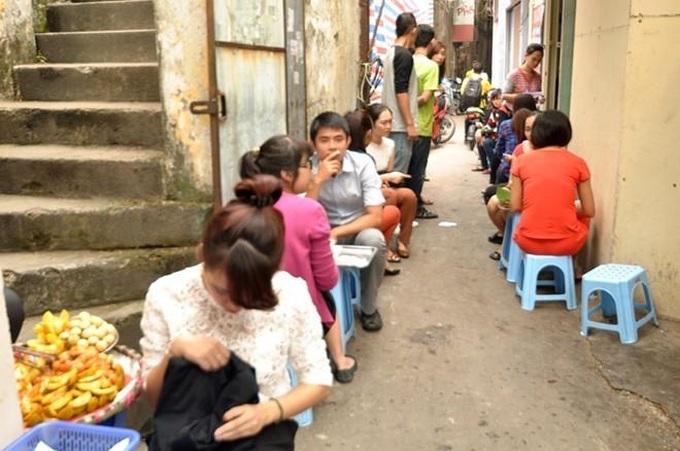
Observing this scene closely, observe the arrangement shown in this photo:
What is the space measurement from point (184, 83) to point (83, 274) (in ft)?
4.02

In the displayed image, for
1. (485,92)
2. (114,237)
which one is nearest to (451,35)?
(485,92)

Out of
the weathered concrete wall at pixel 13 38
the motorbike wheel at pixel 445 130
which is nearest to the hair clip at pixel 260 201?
the weathered concrete wall at pixel 13 38

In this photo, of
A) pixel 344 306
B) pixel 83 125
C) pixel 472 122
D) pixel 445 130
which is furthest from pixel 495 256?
pixel 445 130

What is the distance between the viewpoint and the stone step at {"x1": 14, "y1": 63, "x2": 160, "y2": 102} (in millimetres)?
4938

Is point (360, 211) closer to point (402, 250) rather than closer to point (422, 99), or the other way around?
point (402, 250)

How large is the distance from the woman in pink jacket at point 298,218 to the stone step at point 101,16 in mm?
3223

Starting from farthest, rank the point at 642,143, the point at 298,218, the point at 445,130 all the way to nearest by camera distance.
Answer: the point at 445,130
the point at 642,143
the point at 298,218

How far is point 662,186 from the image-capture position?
427 centimetres

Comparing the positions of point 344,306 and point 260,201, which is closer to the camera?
point 260,201

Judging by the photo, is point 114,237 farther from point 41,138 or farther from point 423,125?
point 423,125

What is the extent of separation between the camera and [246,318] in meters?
1.87

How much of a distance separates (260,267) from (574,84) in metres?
4.84

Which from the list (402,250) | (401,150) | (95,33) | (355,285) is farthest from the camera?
(401,150)

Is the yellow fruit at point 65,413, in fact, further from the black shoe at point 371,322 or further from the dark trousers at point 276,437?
the black shoe at point 371,322
